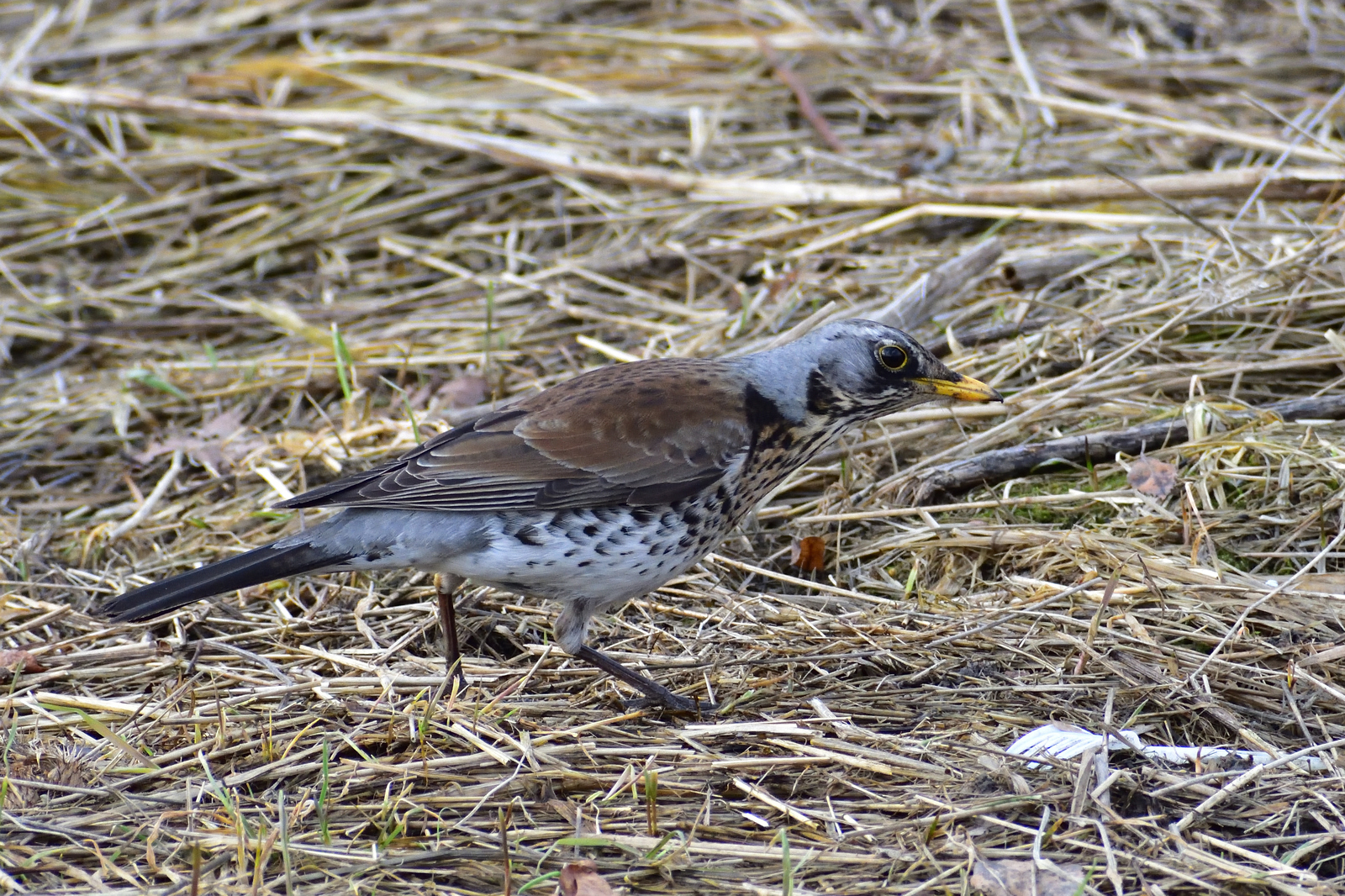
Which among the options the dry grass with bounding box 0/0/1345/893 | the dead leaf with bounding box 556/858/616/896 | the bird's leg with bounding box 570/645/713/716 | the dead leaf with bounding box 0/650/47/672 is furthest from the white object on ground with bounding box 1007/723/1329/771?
the dead leaf with bounding box 0/650/47/672

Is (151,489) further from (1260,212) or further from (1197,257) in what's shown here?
(1260,212)

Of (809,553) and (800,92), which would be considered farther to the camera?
(800,92)

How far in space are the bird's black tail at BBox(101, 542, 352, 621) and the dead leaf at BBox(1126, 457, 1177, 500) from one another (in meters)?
2.74

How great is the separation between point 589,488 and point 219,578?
3.69 ft

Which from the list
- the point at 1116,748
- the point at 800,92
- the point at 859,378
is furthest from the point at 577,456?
the point at 800,92

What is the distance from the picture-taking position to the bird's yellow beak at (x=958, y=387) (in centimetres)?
431

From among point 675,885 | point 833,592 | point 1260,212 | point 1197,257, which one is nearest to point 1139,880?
point 675,885

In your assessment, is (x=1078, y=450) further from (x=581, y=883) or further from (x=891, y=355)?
(x=581, y=883)

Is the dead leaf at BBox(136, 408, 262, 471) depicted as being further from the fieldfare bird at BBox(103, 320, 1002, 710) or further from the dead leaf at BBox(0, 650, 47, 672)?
the fieldfare bird at BBox(103, 320, 1002, 710)

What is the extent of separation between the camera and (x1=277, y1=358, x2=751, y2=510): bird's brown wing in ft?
13.0

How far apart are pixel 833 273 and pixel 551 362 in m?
1.40

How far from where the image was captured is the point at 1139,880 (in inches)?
109

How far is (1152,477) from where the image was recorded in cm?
→ 447

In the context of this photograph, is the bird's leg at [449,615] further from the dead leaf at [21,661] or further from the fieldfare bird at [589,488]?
the dead leaf at [21,661]
